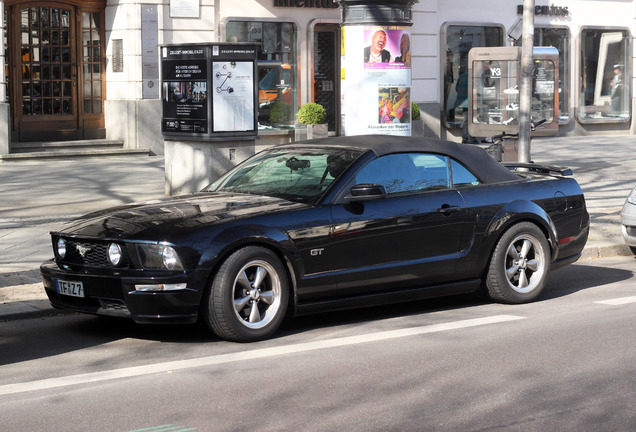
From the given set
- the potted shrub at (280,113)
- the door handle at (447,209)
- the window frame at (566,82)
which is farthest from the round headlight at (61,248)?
the window frame at (566,82)

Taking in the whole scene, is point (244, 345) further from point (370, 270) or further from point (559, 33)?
point (559, 33)

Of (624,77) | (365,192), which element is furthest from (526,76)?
(624,77)

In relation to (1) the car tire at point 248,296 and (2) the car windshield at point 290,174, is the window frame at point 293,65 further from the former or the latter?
(1) the car tire at point 248,296

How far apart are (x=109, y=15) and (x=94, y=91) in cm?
163

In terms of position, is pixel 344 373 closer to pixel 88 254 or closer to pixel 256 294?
pixel 256 294

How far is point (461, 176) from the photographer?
8375mm

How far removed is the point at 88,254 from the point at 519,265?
3.56 meters

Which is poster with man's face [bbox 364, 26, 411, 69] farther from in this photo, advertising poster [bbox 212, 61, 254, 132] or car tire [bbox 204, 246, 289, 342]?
car tire [bbox 204, 246, 289, 342]

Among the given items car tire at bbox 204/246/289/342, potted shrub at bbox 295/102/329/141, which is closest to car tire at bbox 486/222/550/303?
car tire at bbox 204/246/289/342

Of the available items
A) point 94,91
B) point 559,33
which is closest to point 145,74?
point 94,91

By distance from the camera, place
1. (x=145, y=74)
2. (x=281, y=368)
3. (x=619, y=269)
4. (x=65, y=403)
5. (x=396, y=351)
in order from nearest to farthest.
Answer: (x=65, y=403) → (x=281, y=368) → (x=396, y=351) → (x=619, y=269) → (x=145, y=74)

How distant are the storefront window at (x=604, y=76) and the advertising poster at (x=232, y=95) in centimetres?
1594

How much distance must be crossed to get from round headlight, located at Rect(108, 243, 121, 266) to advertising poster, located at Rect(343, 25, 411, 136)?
831 centimetres

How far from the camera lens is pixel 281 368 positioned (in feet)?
20.8
